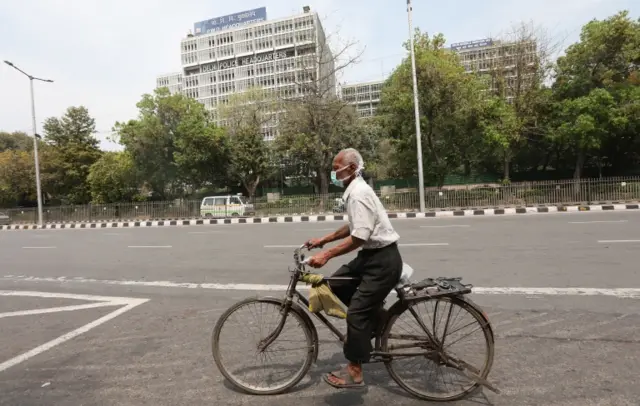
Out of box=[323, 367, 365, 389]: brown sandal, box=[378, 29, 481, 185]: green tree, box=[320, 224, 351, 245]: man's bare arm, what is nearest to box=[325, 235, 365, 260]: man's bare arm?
box=[320, 224, 351, 245]: man's bare arm

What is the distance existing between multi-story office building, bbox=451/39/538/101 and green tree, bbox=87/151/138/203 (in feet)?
87.2

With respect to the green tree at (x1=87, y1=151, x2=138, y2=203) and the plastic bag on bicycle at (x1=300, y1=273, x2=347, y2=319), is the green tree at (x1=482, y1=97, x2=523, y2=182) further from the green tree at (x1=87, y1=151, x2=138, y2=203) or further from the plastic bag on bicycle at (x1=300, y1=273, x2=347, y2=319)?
the green tree at (x1=87, y1=151, x2=138, y2=203)

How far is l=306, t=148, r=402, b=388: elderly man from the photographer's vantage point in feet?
9.44

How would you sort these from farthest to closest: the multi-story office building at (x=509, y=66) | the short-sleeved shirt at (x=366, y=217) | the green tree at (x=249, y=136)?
the green tree at (x=249, y=136)
the multi-story office building at (x=509, y=66)
the short-sleeved shirt at (x=366, y=217)

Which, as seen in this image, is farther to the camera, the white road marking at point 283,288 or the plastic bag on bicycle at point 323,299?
the white road marking at point 283,288

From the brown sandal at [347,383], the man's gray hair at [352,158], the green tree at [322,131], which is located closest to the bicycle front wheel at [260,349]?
the brown sandal at [347,383]

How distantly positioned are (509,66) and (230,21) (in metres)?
104

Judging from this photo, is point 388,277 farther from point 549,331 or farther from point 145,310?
point 145,310

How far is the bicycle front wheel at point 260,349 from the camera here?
3.21 m

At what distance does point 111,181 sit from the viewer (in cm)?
3619

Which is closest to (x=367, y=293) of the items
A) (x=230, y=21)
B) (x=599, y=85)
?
(x=599, y=85)

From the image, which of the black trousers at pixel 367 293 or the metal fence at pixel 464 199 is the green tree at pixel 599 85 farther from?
the black trousers at pixel 367 293

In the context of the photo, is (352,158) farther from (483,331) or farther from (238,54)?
(238,54)

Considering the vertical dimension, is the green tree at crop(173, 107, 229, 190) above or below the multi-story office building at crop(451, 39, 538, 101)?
below
